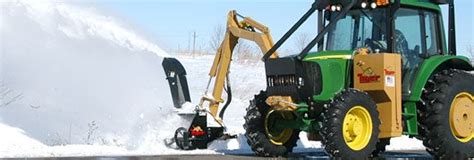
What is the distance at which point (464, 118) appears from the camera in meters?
11.1

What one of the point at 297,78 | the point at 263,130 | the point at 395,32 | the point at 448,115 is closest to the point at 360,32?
the point at 395,32

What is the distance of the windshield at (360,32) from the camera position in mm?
10898

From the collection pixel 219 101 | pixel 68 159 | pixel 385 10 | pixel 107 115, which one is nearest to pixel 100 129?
pixel 107 115

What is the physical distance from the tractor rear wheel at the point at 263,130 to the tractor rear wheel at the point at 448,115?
6.31 ft

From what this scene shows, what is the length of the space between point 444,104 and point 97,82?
1145 cm

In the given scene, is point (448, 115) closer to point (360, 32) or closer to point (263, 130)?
point (360, 32)

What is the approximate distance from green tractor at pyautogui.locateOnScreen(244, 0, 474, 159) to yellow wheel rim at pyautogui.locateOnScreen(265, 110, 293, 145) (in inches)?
0.6

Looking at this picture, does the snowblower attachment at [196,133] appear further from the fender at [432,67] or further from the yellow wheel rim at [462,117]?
the yellow wheel rim at [462,117]

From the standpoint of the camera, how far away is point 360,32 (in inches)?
442

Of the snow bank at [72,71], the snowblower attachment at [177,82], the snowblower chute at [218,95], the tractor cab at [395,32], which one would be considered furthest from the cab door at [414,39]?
the snow bank at [72,71]

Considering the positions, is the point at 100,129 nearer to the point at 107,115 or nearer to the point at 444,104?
the point at 107,115

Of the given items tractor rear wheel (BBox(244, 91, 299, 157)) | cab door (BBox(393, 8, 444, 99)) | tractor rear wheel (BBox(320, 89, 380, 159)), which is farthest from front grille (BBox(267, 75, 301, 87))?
cab door (BBox(393, 8, 444, 99))

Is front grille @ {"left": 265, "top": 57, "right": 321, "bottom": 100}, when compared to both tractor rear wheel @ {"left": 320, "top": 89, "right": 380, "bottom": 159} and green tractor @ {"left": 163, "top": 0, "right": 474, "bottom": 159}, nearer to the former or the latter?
green tractor @ {"left": 163, "top": 0, "right": 474, "bottom": 159}

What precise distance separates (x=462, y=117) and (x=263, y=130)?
272 centimetres
